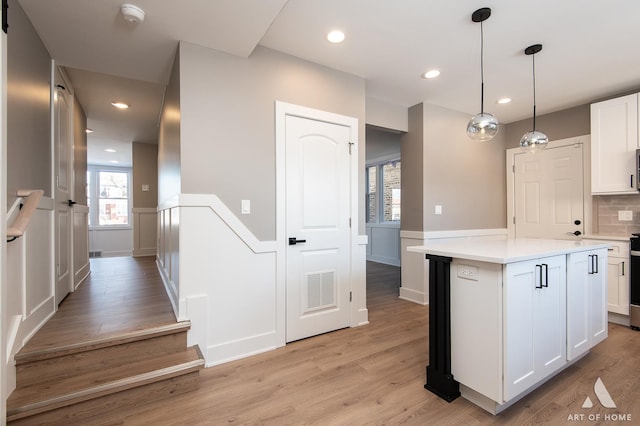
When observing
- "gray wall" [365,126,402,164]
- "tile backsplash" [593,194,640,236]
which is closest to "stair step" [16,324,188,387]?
"gray wall" [365,126,402,164]

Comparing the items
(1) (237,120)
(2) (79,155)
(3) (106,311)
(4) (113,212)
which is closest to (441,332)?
(1) (237,120)

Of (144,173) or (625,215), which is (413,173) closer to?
(625,215)

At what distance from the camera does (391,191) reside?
7.18 metres

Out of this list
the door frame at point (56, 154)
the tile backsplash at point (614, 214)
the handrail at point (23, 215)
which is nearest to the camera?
the handrail at point (23, 215)

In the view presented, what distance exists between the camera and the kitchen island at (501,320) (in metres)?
1.73

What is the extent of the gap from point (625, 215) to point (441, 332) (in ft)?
11.5

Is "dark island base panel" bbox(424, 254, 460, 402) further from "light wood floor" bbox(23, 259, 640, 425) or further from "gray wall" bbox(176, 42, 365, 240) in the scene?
"gray wall" bbox(176, 42, 365, 240)

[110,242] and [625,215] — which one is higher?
[625,215]

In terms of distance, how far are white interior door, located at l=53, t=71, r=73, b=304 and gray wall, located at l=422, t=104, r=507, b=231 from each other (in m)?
4.13

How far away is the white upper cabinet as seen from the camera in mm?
3387

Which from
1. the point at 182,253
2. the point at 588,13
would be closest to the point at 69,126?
the point at 182,253

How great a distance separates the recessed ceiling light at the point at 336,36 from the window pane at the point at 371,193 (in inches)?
201

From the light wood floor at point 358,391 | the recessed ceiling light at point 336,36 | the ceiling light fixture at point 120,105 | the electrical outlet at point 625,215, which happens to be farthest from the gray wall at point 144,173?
the electrical outlet at point 625,215

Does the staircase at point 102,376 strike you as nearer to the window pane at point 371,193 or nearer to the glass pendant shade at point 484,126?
the glass pendant shade at point 484,126
